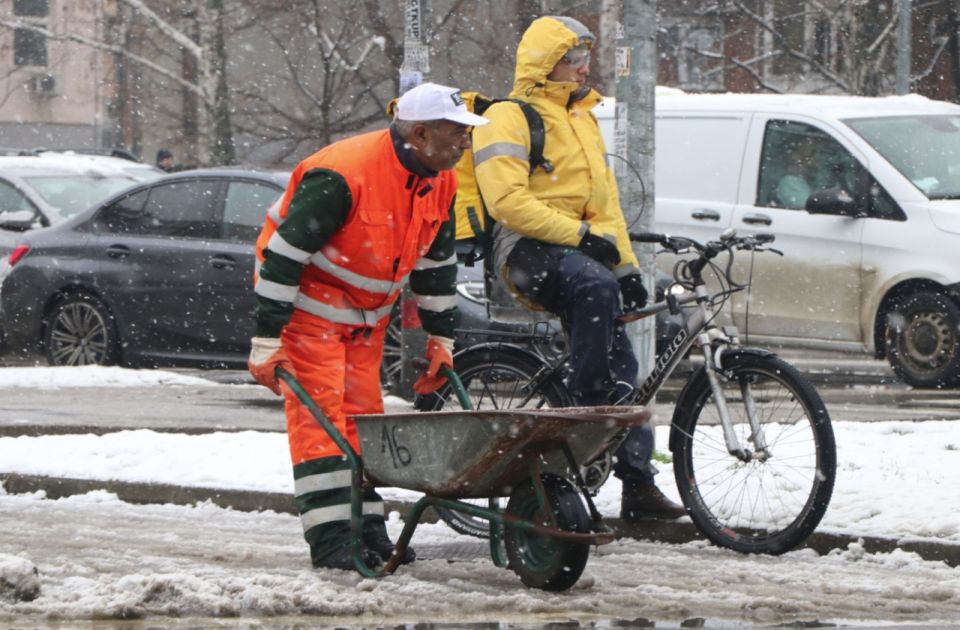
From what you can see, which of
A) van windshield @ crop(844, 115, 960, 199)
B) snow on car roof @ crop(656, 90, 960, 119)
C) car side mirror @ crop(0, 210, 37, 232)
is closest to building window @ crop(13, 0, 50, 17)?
car side mirror @ crop(0, 210, 37, 232)

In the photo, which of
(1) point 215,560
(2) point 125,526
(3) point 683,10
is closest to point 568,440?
(1) point 215,560

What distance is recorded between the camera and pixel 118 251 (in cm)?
1419

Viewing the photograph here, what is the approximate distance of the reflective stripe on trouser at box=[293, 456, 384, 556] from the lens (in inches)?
270

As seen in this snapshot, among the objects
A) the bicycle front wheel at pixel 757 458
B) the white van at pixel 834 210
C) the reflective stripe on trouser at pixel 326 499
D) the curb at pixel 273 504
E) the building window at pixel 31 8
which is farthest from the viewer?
the building window at pixel 31 8

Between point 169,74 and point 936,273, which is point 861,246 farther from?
point 169,74

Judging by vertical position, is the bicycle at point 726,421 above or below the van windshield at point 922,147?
below

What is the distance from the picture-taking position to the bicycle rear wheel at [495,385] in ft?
25.3

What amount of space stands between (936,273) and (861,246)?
57cm

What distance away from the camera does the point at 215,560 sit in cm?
716

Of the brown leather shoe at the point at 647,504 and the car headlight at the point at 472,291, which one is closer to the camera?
the brown leather shoe at the point at 647,504

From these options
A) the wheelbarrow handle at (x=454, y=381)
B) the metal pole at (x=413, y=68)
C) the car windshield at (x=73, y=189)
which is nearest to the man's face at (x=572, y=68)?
the wheelbarrow handle at (x=454, y=381)

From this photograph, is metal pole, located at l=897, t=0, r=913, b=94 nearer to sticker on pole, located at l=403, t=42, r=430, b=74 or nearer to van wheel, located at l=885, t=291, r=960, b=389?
van wheel, located at l=885, t=291, r=960, b=389

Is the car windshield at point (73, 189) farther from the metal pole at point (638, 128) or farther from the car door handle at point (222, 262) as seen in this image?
the metal pole at point (638, 128)

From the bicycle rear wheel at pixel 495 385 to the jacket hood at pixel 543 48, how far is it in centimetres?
101
